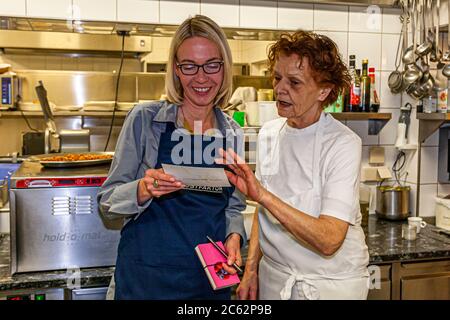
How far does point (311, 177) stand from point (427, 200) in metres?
1.34

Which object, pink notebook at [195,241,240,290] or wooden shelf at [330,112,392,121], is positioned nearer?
pink notebook at [195,241,240,290]

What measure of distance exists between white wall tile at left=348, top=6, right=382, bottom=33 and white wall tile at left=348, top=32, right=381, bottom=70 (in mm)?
27

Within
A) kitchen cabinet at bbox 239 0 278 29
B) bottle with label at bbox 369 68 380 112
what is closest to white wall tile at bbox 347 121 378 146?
bottle with label at bbox 369 68 380 112

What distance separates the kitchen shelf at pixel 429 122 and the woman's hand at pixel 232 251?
1.22 m

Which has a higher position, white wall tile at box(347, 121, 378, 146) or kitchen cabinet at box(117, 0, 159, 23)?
kitchen cabinet at box(117, 0, 159, 23)

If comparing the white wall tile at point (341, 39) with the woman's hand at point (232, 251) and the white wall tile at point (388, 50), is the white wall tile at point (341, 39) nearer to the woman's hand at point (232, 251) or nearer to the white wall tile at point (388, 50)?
the white wall tile at point (388, 50)

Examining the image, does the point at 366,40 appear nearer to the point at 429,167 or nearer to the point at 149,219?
the point at 429,167

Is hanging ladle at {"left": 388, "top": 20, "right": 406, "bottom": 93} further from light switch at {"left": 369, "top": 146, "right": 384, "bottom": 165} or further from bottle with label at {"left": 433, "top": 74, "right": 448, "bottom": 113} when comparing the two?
light switch at {"left": 369, "top": 146, "right": 384, "bottom": 165}

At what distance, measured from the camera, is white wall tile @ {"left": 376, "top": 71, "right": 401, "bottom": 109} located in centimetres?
238

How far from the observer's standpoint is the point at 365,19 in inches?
92.2

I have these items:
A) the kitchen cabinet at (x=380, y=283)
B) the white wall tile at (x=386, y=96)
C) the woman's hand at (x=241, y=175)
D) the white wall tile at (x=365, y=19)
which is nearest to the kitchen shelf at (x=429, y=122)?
the white wall tile at (x=386, y=96)

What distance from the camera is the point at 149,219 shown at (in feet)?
4.34

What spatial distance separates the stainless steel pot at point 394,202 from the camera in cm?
228

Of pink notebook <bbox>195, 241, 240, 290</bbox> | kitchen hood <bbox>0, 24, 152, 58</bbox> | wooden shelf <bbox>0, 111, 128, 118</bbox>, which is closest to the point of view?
pink notebook <bbox>195, 241, 240, 290</bbox>
